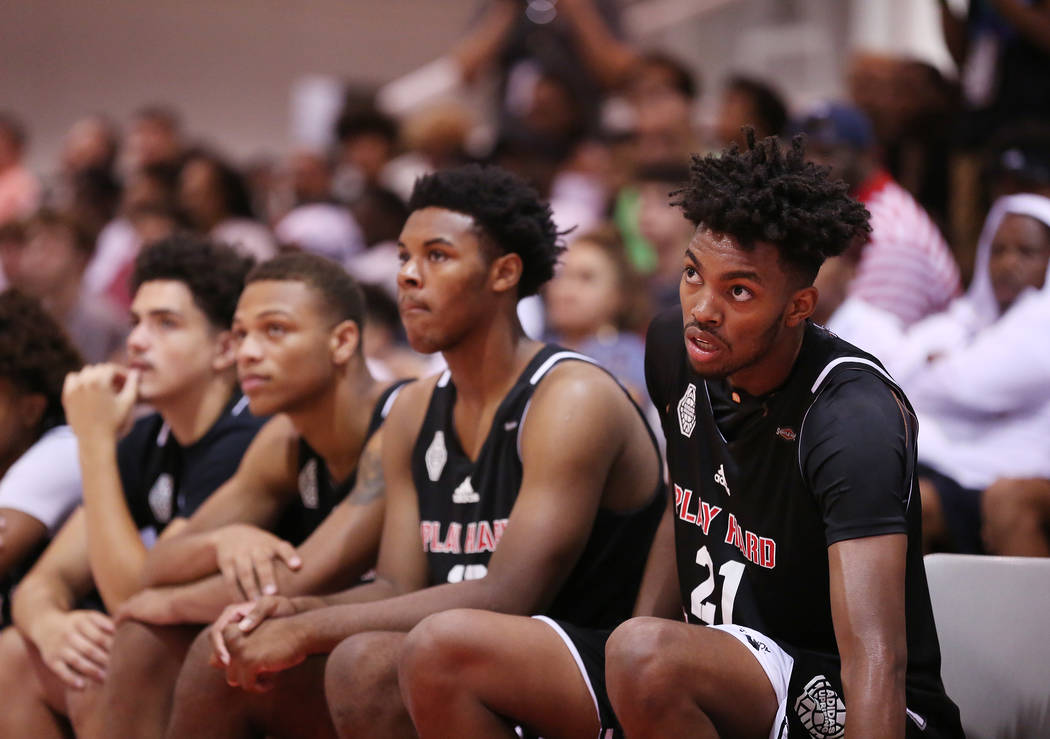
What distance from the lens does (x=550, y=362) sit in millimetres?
3250

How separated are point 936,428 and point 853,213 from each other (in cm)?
205

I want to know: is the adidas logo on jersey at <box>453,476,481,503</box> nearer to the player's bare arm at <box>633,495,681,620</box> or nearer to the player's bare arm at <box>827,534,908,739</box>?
the player's bare arm at <box>633,495,681,620</box>

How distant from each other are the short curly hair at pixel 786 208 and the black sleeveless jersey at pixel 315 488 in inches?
57.9

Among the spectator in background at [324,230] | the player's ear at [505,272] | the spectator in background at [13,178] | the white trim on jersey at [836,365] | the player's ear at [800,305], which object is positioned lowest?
the white trim on jersey at [836,365]

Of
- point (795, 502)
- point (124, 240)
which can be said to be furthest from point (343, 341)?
point (124, 240)

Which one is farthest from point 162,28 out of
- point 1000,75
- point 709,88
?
point 1000,75

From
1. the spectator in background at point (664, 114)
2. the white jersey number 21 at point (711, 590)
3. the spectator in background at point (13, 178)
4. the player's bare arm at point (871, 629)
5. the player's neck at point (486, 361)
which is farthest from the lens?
the spectator in background at point (13, 178)

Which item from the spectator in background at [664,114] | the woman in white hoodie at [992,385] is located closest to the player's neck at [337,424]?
the woman in white hoodie at [992,385]

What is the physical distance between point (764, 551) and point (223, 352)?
7.53 ft

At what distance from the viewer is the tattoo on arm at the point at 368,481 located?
3504 mm

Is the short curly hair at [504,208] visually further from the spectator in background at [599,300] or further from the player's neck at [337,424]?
the spectator in background at [599,300]

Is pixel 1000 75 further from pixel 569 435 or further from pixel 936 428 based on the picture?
pixel 569 435

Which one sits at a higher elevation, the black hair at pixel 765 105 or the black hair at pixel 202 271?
the black hair at pixel 765 105

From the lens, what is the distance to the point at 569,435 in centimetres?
298
